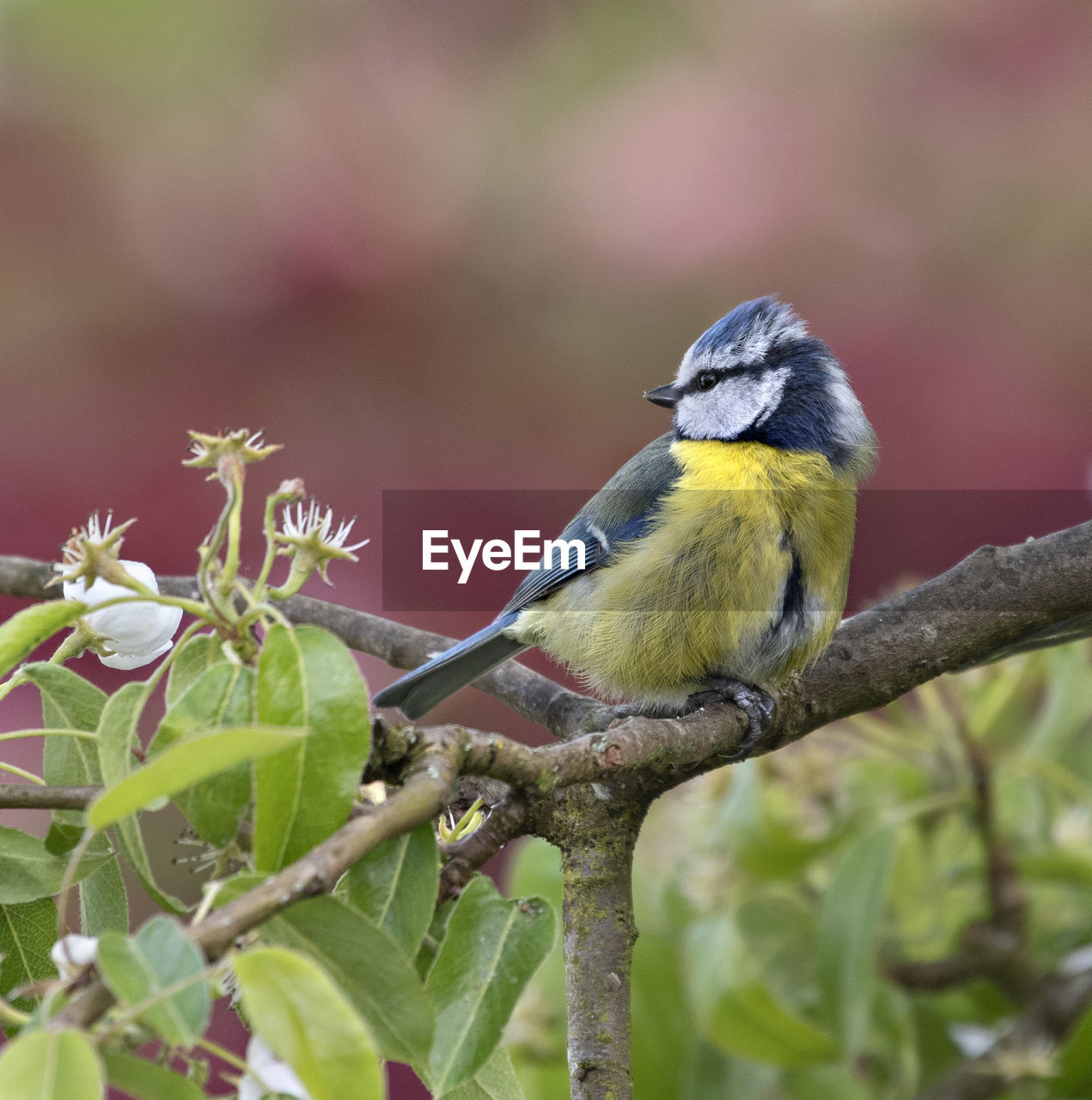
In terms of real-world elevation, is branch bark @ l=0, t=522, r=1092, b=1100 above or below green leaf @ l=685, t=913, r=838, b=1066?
above

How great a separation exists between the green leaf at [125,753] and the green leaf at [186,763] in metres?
0.08

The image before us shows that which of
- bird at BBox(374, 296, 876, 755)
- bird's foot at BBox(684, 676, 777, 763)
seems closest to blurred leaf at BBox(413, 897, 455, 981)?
bird's foot at BBox(684, 676, 777, 763)

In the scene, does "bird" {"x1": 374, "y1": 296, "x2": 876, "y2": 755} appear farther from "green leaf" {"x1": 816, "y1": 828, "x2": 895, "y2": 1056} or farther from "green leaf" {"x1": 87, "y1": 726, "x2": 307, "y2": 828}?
"green leaf" {"x1": 87, "y1": 726, "x2": 307, "y2": 828}

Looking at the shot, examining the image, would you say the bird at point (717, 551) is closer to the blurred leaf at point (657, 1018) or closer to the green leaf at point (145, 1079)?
the blurred leaf at point (657, 1018)

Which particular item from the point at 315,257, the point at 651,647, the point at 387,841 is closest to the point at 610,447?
the point at 315,257

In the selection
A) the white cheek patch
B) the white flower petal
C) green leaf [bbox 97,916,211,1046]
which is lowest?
the white flower petal

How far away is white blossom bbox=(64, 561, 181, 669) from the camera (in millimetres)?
Result: 540

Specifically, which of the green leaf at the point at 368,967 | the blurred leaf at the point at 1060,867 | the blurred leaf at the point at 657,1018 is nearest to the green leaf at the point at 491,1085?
the green leaf at the point at 368,967

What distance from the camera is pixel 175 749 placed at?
12.8 inches

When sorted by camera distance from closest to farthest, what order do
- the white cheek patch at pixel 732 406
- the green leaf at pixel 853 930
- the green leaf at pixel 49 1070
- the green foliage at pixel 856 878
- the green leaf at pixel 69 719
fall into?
the green leaf at pixel 49 1070, the green leaf at pixel 69 719, the green leaf at pixel 853 930, the green foliage at pixel 856 878, the white cheek patch at pixel 732 406

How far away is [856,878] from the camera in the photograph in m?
0.77

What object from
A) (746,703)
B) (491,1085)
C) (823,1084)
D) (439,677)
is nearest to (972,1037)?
(823,1084)

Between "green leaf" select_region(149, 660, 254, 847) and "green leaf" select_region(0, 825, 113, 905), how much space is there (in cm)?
11

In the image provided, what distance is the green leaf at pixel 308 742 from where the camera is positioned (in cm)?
40
